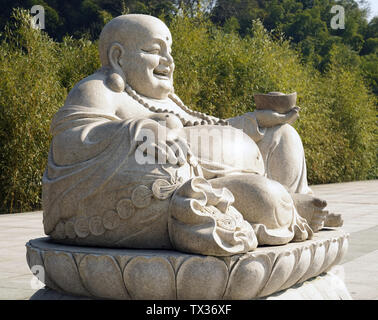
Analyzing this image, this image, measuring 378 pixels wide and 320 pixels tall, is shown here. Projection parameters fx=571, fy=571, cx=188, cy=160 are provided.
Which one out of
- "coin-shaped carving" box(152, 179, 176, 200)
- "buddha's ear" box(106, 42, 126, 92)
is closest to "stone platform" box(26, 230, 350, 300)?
"coin-shaped carving" box(152, 179, 176, 200)

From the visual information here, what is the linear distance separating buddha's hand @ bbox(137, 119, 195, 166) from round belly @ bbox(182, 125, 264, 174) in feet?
0.63

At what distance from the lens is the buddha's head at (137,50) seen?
2990 mm

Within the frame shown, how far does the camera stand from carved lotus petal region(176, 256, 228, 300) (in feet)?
7.41

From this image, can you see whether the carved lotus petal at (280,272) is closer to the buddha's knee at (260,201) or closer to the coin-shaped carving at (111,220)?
the buddha's knee at (260,201)

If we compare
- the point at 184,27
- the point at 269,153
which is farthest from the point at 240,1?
the point at 269,153

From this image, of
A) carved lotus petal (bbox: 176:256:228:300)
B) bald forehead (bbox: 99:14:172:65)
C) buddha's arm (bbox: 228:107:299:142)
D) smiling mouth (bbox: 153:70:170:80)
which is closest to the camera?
carved lotus petal (bbox: 176:256:228:300)

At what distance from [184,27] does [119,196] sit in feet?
30.1

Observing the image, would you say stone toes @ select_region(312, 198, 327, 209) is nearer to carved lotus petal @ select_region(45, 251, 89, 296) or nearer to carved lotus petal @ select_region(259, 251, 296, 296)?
carved lotus petal @ select_region(259, 251, 296, 296)

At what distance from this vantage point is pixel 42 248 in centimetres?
262

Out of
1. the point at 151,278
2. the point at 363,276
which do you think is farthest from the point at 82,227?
the point at 363,276

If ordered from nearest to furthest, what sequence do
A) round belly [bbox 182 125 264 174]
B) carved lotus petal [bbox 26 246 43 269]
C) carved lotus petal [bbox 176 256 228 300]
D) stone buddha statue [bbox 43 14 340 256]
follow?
carved lotus petal [bbox 176 256 228 300] → stone buddha statue [bbox 43 14 340 256] → carved lotus petal [bbox 26 246 43 269] → round belly [bbox 182 125 264 174]

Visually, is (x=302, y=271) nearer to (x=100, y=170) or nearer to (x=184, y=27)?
(x=100, y=170)

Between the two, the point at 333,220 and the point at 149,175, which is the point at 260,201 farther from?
the point at 333,220

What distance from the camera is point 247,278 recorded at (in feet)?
7.52
